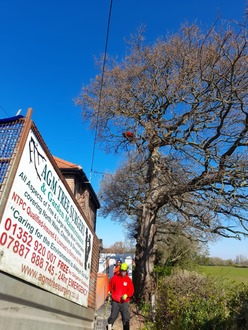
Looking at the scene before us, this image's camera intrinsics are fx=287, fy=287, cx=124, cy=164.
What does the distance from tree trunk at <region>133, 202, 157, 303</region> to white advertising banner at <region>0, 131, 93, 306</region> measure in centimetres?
885

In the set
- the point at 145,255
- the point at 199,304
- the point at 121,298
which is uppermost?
the point at 145,255

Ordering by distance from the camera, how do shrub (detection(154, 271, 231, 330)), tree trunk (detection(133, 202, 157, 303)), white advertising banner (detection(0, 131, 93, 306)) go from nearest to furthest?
white advertising banner (detection(0, 131, 93, 306)), shrub (detection(154, 271, 231, 330)), tree trunk (detection(133, 202, 157, 303))

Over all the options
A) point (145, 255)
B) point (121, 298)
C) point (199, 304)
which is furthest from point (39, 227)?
point (145, 255)

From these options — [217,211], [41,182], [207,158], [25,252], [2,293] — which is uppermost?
[207,158]

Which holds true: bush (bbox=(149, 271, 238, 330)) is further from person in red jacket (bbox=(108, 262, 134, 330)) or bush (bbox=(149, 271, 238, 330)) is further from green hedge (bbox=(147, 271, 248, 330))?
person in red jacket (bbox=(108, 262, 134, 330))

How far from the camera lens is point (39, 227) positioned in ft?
10.0

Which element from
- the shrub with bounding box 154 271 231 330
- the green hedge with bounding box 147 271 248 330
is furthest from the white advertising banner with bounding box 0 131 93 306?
the shrub with bounding box 154 271 231 330

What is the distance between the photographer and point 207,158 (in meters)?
11.0

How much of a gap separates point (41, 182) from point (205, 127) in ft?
33.7

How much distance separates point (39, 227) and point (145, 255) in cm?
1111

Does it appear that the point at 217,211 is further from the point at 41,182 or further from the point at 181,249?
the point at 181,249

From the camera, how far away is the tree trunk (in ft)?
42.0

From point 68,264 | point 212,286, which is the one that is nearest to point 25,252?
point 68,264

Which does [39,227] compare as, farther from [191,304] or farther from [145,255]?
[145,255]
